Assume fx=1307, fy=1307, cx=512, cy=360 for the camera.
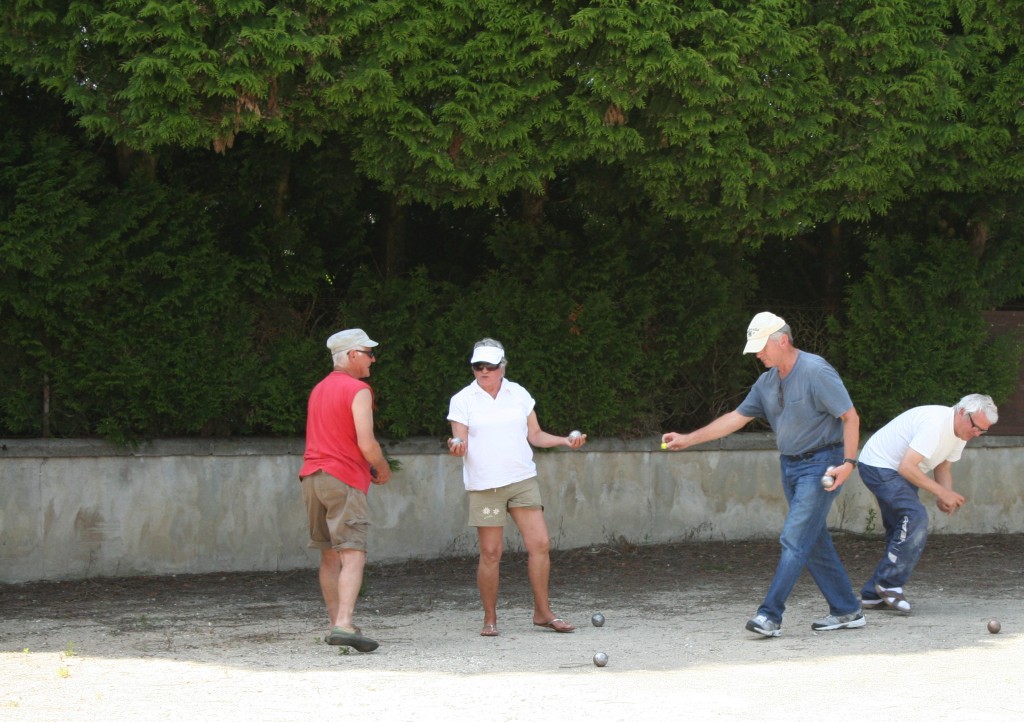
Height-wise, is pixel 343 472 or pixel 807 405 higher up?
pixel 807 405

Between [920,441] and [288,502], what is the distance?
4.87 metres

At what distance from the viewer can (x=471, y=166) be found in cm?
862

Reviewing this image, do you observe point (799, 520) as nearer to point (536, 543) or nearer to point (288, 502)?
point (536, 543)

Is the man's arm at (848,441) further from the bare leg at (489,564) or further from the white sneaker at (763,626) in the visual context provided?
the bare leg at (489,564)

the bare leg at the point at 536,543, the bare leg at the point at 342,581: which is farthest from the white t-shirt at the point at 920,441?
the bare leg at the point at 342,581

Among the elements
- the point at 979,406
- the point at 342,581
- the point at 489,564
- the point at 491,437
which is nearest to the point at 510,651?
the point at 489,564

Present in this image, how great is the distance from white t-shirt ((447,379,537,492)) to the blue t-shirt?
144 cm

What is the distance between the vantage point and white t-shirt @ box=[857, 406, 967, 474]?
7.71 meters

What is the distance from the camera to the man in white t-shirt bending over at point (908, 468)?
303 inches

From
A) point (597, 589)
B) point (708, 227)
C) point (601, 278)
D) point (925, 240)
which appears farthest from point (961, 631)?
Result: point (925, 240)

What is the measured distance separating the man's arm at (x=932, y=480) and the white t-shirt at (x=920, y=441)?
5cm

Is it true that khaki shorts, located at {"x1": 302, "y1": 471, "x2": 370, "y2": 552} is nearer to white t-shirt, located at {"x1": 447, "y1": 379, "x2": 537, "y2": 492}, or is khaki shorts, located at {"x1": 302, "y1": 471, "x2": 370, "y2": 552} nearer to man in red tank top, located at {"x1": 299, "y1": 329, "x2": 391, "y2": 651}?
man in red tank top, located at {"x1": 299, "y1": 329, "x2": 391, "y2": 651}

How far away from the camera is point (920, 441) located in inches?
304

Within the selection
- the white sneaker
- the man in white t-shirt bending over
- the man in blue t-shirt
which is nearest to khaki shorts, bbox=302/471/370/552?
the man in blue t-shirt
